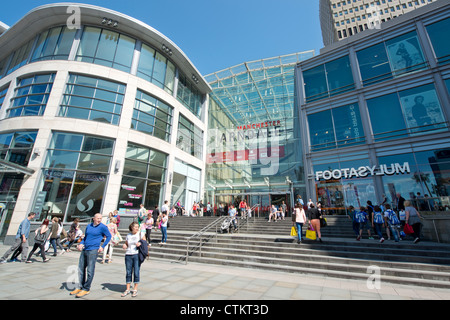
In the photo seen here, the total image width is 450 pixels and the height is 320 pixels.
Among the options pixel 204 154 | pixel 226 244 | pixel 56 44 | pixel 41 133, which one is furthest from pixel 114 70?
pixel 226 244

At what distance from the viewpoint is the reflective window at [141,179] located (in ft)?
50.7

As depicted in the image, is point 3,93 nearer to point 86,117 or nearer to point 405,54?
point 86,117

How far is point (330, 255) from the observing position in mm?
7332

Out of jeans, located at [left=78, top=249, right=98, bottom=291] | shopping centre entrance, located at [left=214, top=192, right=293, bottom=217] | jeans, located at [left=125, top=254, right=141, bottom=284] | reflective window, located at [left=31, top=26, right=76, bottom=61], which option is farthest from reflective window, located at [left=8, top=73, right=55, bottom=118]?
shopping centre entrance, located at [left=214, top=192, right=293, bottom=217]

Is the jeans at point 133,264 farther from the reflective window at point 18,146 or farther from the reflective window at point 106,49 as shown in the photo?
the reflective window at point 106,49

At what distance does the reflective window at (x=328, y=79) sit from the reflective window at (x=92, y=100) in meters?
16.6

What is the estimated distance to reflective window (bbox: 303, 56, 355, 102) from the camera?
17.1m

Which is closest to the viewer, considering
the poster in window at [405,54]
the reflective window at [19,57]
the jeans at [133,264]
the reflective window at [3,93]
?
the jeans at [133,264]

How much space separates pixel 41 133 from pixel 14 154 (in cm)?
249

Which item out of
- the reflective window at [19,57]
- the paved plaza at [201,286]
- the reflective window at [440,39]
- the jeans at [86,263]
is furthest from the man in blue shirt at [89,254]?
the reflective window at [440,39]

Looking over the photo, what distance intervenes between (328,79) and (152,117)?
1623 centimetres

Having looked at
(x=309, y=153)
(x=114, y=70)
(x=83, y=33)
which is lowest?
(x=309, y=153)
